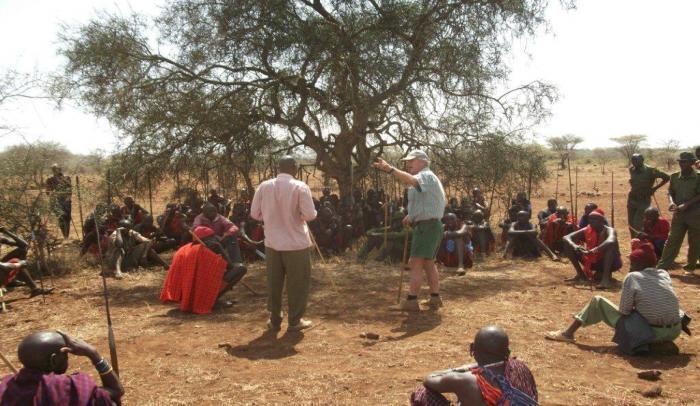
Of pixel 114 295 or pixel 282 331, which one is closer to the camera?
pixel 282 331

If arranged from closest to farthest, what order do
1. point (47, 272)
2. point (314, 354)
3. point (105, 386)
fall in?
point (105, 386) < point (314, 354) < point (47, 272)

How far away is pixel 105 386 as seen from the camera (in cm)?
285

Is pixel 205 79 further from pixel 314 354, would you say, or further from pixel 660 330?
pixel 660 330

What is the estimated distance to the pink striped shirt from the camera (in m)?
5.55

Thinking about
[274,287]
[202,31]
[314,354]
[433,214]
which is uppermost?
[202,31]

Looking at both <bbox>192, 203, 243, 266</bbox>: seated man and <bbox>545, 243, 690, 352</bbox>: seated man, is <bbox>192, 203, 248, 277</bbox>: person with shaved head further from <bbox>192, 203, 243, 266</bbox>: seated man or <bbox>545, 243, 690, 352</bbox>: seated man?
<bbox>545, 243, 690, 352</bbox>: seated man

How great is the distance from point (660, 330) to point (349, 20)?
7.23m

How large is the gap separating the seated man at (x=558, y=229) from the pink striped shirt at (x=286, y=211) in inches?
235

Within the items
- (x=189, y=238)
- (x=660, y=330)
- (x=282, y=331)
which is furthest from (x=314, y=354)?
(x=189, y=238)

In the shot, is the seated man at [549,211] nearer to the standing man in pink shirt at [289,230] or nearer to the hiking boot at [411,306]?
the hiking boot at [411,306]

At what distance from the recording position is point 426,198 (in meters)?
6.18

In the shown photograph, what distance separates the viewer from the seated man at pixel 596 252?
7.47m

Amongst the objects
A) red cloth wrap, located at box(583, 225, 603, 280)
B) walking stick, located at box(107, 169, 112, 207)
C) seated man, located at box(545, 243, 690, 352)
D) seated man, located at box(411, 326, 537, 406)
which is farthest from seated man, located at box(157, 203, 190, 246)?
seated man, located at box(411, 326, 537, 406)

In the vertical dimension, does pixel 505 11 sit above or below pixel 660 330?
above
